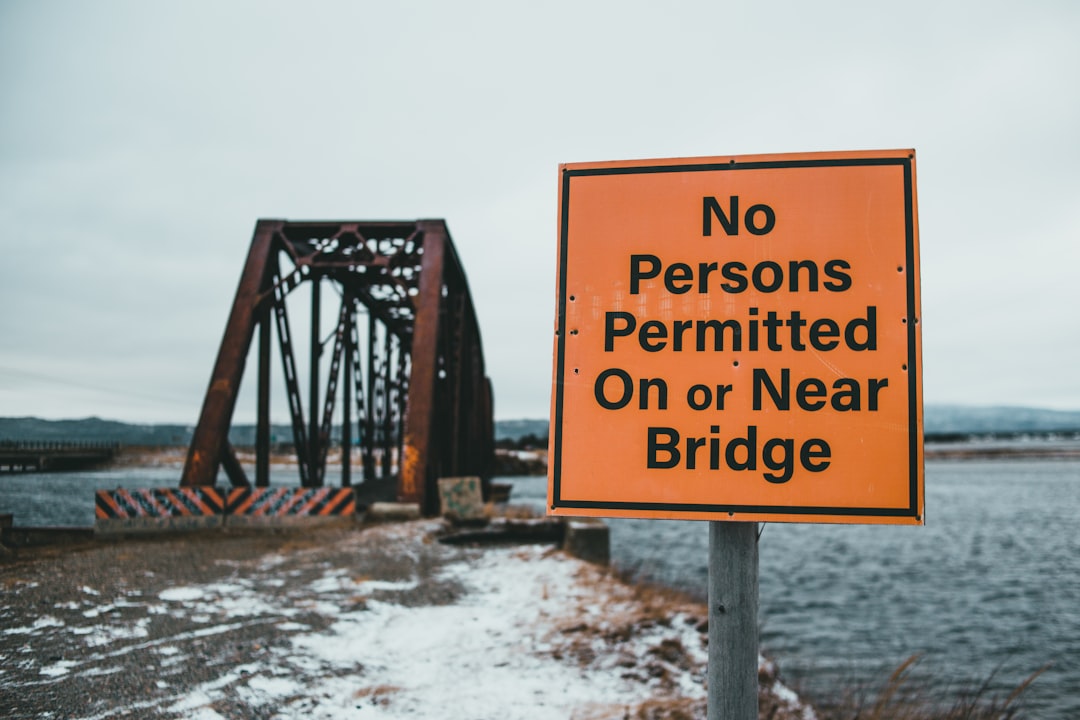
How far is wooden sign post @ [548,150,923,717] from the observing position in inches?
67.2

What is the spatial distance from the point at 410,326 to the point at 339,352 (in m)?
10.1

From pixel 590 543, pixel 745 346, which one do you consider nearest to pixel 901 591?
pixel 590 543

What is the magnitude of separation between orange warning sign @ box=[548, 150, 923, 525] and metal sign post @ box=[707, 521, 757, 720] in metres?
0.11

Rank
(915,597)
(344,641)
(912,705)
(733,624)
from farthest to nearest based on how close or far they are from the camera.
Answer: (915,597) → (344,641) → (912,705) → (733,624)

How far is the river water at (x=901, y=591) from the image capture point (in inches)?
289

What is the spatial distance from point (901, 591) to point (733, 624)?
12153 millimetres

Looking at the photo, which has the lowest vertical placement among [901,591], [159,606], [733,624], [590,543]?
[901,591]

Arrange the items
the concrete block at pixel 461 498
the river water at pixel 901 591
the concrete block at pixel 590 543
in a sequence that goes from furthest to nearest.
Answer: the concrete block at pixel 461 498 → the concrete block at pixel 590 543 → the river water at pixel 901 591

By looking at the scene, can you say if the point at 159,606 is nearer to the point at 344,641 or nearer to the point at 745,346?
the point at 344,641

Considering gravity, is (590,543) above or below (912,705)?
above

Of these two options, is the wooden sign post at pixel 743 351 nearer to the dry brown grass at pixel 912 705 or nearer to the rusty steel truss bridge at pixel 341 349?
the dry brown grass at pixel 912 705

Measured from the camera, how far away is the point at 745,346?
69.7 inches

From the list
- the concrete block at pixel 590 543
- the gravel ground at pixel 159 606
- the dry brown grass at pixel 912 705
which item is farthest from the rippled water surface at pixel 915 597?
the gravel ground at pixel 159 606

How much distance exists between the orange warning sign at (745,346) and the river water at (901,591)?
5035 millimetres
